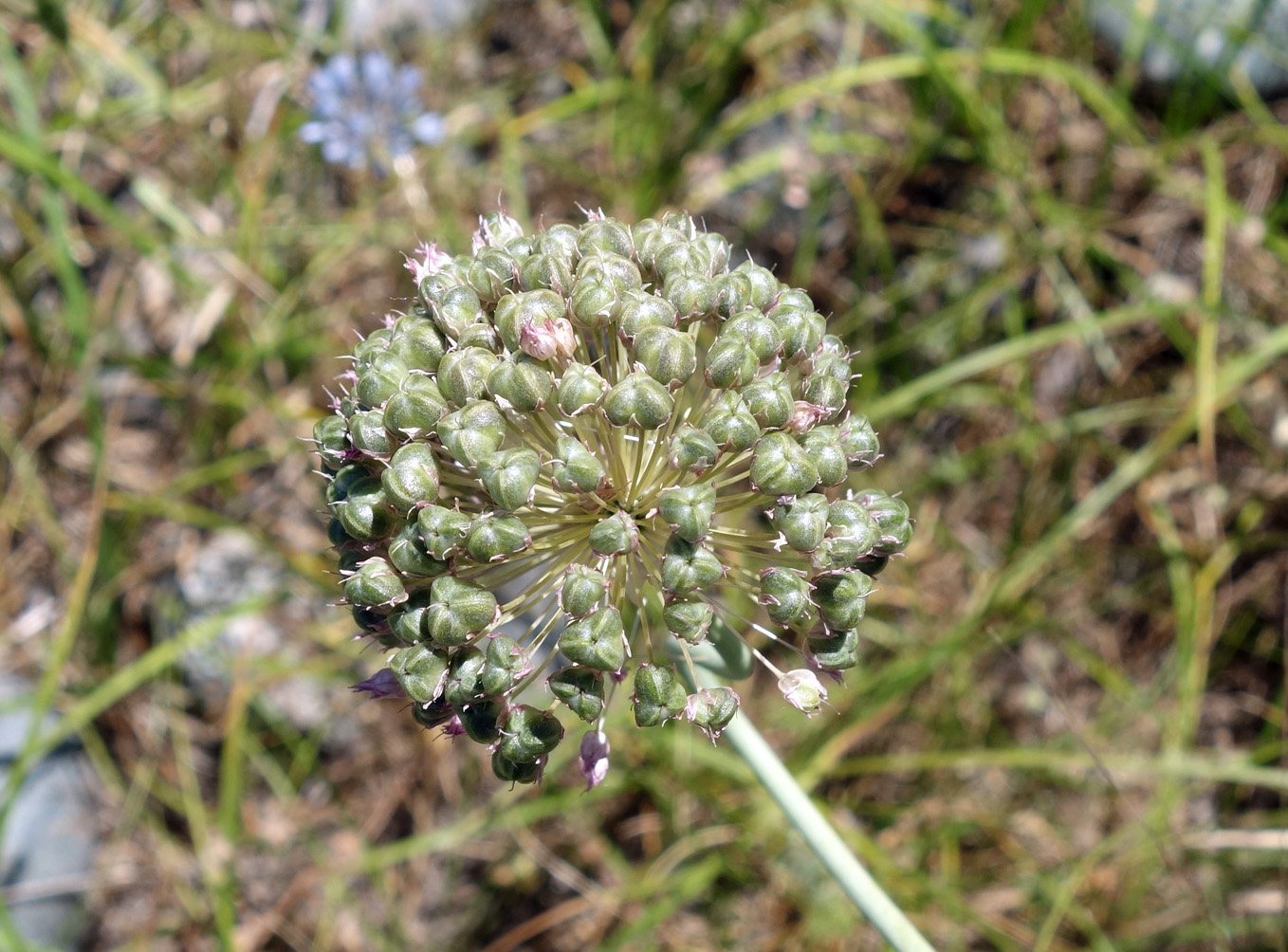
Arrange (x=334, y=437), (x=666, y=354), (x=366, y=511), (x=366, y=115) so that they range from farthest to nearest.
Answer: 1. (x=366, y=115)
2. (x=334, y=437)
3. (x=366, y=511)
4. (x=666, y=354)

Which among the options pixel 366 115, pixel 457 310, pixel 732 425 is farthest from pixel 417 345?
pixel 366 115

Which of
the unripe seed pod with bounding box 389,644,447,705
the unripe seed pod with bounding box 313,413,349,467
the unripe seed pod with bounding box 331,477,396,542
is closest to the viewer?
the unripe seed pod with bounding box 389,644,447,705

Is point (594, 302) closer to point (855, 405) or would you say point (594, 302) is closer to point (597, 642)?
point (597, 642)

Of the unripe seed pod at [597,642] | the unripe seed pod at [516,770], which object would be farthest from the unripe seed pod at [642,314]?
the unripe seed pod at [516,770]

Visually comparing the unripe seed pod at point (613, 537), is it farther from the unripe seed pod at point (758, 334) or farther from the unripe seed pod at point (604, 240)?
the unripe seed pod at point (604, 240)

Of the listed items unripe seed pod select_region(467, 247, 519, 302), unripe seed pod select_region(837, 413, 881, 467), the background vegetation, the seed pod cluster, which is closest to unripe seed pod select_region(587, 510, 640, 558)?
the seed pod cluster

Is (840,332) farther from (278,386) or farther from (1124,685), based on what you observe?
(278,386)

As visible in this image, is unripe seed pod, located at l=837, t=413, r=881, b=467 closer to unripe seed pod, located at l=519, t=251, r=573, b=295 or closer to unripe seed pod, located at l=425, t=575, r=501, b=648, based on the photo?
unripe seed pod, located at l=519, t=251, r=573, b=295
